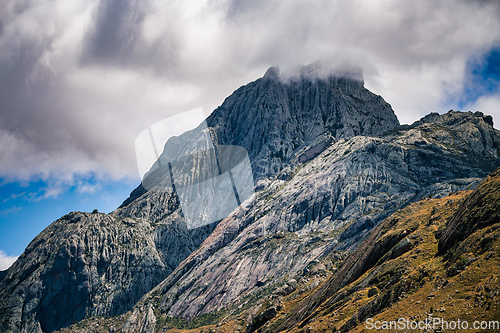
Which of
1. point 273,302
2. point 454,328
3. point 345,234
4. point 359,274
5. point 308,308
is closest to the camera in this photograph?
point 454,328

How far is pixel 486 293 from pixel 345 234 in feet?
556

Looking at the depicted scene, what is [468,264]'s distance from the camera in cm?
4244

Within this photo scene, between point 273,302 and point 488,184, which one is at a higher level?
point 488,184

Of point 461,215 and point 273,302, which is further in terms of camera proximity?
point 273,302

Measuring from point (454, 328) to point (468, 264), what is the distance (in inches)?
441

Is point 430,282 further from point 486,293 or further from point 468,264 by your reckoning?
point 486,293

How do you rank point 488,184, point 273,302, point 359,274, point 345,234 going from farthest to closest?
point 345,234 → point 273,302 → point 359,274 → point 488,184

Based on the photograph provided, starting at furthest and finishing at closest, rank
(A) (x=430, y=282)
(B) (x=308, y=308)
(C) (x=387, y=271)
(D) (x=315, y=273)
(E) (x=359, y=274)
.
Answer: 1. (D) (x=315, y=273)
2. (B) (x=308, y=308)
3. (E) (x=359, y=274)
4. (C) (x=387, y=271)
5. (A) (x=430, y=282)

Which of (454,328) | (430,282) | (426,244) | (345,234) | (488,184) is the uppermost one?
(345,234)

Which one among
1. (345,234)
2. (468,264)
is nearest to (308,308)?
(468,264)

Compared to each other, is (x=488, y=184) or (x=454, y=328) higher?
(x=488, y=184)

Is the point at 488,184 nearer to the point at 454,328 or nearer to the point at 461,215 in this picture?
the point at 461,215

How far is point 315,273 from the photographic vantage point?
114m

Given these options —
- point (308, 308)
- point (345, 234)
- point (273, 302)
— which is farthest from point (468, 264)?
point (345, 234)
